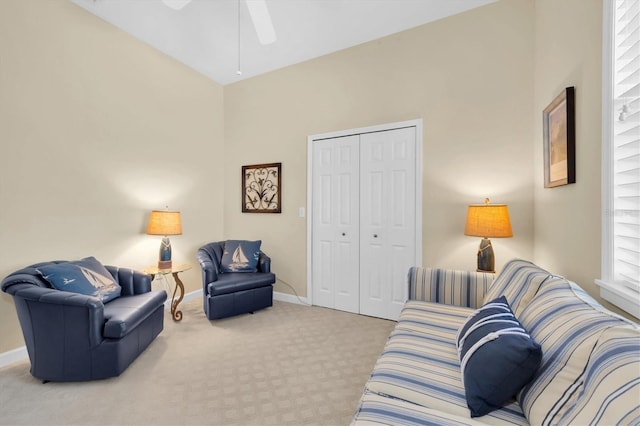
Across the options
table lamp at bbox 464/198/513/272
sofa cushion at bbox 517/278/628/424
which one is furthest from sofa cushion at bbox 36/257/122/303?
table lamp at bbox 464/198/513/272

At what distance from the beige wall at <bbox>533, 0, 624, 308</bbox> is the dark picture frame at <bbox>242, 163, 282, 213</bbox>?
2.89m

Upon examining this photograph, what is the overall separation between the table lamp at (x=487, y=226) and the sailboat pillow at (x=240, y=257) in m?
2.45

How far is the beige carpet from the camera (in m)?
1.64

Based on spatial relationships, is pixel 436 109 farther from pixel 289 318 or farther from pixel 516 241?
pixel 289 318

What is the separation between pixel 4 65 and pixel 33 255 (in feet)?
5.14

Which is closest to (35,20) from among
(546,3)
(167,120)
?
(167,120)

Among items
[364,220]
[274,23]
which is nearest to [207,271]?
[364,220]

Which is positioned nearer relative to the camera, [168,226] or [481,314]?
[481,314]

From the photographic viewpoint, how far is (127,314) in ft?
6.72

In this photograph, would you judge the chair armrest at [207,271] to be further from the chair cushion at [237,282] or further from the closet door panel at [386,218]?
the closet door panel at [386,218]

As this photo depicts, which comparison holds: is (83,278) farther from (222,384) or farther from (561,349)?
(561,349)

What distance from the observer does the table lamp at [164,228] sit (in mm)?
2976

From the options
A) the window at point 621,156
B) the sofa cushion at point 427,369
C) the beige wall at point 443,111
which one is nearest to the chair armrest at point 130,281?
the beige wall at point 443,111

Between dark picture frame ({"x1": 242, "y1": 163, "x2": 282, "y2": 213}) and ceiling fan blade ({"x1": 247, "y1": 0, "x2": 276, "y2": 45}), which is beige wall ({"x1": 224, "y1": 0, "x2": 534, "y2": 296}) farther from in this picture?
ceiling fan blade ({"x1": 247, "y1": 0, "x2": 276, "y2": 45})
